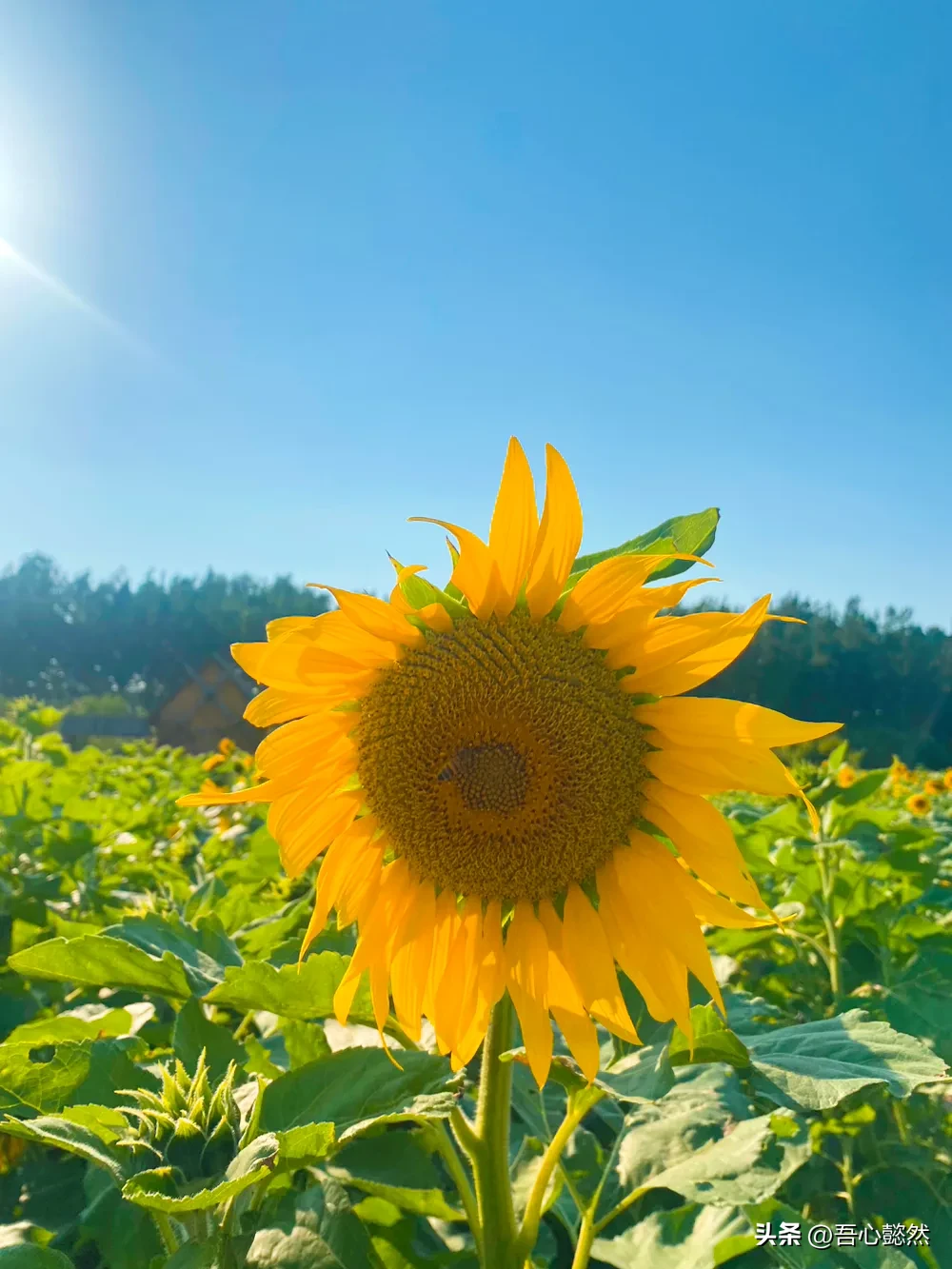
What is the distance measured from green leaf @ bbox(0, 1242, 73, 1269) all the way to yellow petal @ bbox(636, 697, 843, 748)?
1.03 meters

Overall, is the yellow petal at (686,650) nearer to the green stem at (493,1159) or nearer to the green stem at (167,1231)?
the green stem at (493,1159)

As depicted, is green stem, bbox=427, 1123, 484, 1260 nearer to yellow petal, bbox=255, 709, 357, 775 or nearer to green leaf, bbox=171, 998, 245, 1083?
green leaf, bbox=171, 998, 245, 1083

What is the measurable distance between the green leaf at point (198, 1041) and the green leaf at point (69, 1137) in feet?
0.84

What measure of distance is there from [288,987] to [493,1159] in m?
0.39

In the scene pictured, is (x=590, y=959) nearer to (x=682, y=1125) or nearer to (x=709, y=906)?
(x=709, y=906)

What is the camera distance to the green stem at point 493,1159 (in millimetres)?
1278

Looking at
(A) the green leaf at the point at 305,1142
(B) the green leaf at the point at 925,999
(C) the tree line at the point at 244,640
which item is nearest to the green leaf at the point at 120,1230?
(A) the green leaf at the point at 305,1142

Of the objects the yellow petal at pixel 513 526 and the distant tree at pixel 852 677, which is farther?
the distant tree at pixel 852 677

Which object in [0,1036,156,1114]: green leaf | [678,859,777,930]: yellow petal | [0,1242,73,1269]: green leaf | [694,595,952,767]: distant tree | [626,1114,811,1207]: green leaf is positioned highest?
[694,595,952,767]: distant tree

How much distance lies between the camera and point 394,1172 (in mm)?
1337

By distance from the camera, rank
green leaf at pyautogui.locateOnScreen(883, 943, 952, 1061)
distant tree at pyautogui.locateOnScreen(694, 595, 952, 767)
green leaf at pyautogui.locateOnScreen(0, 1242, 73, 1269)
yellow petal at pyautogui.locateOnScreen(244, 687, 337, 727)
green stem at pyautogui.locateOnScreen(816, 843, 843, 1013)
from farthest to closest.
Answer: distant tree at pyautogui.locateOnScreen(694, 595, 952, 767)
green stem at pyautogui.locateOnScreen(816, 843, 843, 1013)
green leaf at pyautogui.locateOnScreen(883, 943, 952, 1061)
yellow petal at pyautogui.locateOnScreen(244, 687, 337, 727)
green leaf at pyautogui.locateOnScreen(0, 1242, 73, 1269)

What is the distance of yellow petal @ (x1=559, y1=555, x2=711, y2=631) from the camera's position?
1222 mm

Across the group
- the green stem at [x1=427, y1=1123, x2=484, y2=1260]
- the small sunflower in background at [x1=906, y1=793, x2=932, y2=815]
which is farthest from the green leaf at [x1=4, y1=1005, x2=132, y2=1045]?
the small sunflower in background at [x1=906, y1=793, x2=932, y2=815]

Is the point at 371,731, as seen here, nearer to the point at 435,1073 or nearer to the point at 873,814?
the point at 435,1073
